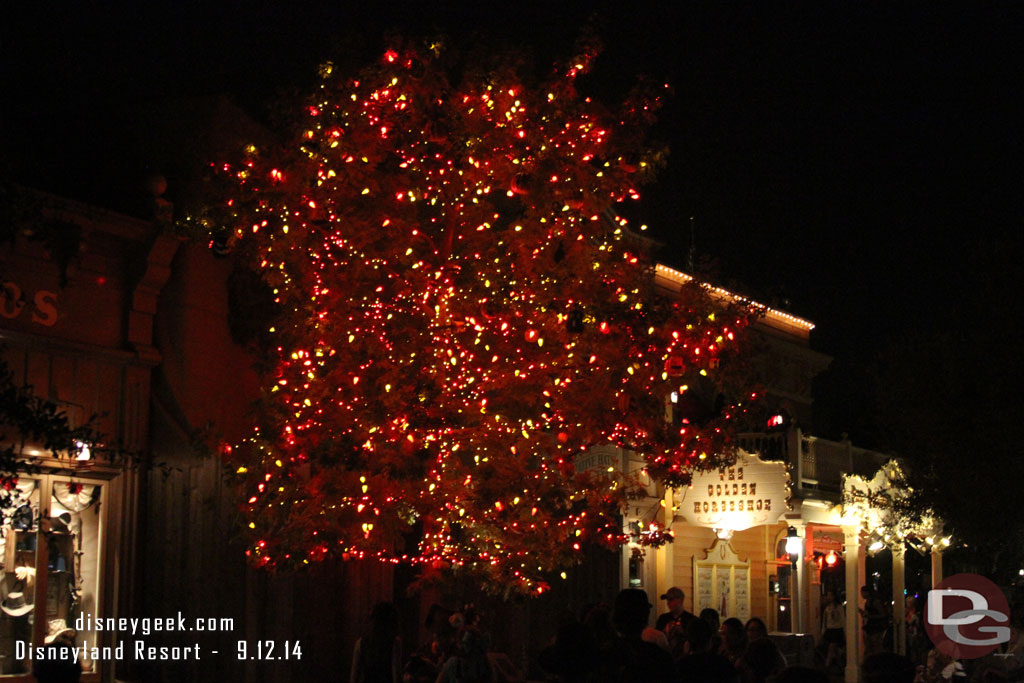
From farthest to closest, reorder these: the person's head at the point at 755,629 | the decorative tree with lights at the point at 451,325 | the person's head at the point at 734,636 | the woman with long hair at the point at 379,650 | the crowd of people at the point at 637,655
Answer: the decorative tree with lights at the point at 451,325
the person's head at the point at 755,629
the woman with long hair at the point at 379,650
the person's head at the point at 734,636
the crowd of people at the point at 637,655

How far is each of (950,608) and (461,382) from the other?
5.47 m

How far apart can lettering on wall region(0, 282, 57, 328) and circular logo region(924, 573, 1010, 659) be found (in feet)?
32.2

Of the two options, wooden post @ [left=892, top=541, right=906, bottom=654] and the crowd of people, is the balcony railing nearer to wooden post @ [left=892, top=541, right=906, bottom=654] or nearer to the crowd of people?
wooden post @ [left=892, top=541, right=906, bottom=654]

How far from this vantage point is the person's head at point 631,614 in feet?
21.9

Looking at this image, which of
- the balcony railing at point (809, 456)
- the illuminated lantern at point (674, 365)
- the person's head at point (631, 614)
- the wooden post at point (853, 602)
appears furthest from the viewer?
the wooden post at point (853, 602)

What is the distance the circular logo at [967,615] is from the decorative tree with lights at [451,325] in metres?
3.43

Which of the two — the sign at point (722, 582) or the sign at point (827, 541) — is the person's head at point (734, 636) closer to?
the sign at point (722, 582)

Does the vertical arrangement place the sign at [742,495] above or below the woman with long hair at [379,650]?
above

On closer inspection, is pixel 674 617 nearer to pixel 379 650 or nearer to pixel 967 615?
pixel 967 615

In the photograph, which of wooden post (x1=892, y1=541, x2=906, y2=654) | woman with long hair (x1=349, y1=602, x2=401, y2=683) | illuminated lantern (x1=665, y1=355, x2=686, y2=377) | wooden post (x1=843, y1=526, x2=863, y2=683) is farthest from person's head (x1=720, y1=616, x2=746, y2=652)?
wooden post (x1=892, y1=541, x2=906, y2=654)

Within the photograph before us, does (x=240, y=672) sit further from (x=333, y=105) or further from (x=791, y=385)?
(x=791, y=385)

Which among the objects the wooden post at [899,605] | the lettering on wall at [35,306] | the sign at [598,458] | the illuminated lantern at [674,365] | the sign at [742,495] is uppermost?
the lettering on wall at [35,306]

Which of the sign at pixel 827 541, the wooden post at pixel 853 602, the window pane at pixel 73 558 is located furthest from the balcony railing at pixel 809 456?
the window pane at pixel 73 558

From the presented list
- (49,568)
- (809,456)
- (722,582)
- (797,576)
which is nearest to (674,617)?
→ (49,568)
